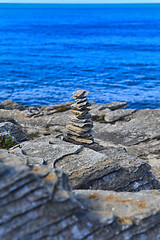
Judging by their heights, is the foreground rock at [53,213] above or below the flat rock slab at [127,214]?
above

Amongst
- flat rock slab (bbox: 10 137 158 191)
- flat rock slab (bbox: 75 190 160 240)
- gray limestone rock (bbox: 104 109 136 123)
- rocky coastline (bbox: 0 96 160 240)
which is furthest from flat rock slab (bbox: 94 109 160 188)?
flat rock slab (bbox: 75 190 160 240)

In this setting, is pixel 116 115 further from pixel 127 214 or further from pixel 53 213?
pixel 53 213

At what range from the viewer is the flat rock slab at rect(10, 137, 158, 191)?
408 inches

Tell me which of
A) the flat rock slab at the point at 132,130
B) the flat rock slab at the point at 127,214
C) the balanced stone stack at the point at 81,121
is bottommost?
the flat rock slab at the point at 132,130

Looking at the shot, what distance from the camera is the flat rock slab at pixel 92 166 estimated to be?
1036cm

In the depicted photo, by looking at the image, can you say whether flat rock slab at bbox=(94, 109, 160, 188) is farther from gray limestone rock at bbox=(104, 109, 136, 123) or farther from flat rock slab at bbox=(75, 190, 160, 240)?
flat rock slab at bbox=(75, 190, 160, 240)

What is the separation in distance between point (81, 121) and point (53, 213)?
12162mm

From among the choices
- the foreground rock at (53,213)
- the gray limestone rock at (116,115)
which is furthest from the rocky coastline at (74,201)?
the gray limestone rock at (116,115)

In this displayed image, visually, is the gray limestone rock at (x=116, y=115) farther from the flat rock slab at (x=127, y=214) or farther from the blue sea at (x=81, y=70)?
the flat rock slab at (x=127, y=214)

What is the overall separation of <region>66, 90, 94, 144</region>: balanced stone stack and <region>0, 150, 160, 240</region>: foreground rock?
1098 cm

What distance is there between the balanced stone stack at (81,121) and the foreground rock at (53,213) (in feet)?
36.0

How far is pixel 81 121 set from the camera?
17.0 meters

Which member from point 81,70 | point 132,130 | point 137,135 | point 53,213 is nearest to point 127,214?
point 53,213

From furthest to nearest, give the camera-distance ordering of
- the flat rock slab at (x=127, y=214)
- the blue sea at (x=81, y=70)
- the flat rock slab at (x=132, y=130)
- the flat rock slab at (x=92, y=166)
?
the blue sea at (x=81, y=70) → the flat rock slab at (x=132, y=130) → the flat rock slab at (x=92, y=166) → the flat rock slab at (x=127, y=214)
